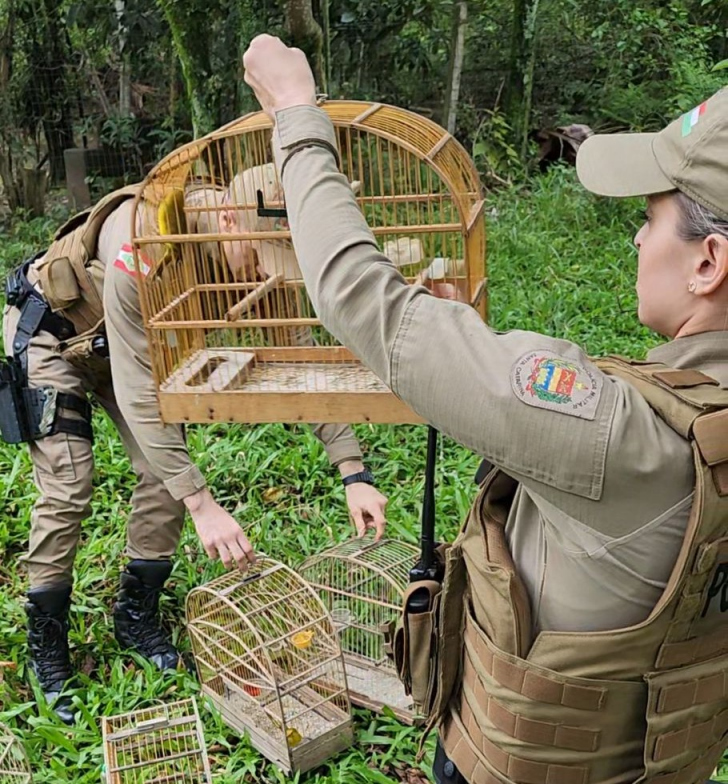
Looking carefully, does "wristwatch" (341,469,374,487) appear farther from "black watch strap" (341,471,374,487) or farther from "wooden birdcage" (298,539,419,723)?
"wooden birdcage" (298,539,419,723)

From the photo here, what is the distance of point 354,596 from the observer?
3121mm

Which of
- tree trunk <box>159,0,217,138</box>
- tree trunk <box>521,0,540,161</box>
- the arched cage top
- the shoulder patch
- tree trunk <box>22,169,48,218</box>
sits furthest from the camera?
tree trunk <box>521,0,540,161</box>

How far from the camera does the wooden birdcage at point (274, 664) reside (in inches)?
108

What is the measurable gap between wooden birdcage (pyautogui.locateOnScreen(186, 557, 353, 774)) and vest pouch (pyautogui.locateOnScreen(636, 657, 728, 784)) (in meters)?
1.47

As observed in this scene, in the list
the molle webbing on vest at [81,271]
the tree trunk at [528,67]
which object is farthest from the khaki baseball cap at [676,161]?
the tree trunk at [528,67]

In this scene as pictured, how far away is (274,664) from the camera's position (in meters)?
2.71

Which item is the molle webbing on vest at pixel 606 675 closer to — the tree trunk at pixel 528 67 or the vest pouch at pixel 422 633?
the vest pouch at pixel 422 633

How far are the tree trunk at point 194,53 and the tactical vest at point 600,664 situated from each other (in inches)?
189

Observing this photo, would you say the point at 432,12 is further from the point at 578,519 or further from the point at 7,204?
the point at 578,519

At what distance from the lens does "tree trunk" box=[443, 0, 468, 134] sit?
8.62 m

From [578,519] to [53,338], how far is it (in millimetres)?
2393

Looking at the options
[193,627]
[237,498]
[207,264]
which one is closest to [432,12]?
[237,498]

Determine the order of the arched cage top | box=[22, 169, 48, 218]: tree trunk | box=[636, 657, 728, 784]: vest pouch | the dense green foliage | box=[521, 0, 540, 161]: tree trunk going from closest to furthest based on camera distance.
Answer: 1. box=[636, 657, 728, 784]: vest pouch
2. the arched cage top
3. the dense green foliage
4. box=[22, 169, 48, 218]: tree trunk
5. box=[521, 0, 540, 161]: tree trunk

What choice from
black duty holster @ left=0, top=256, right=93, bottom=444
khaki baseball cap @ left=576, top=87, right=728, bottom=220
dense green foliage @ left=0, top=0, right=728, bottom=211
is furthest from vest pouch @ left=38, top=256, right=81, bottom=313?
dense green foliage @ left=0, top=0, right=728, bottom=211
